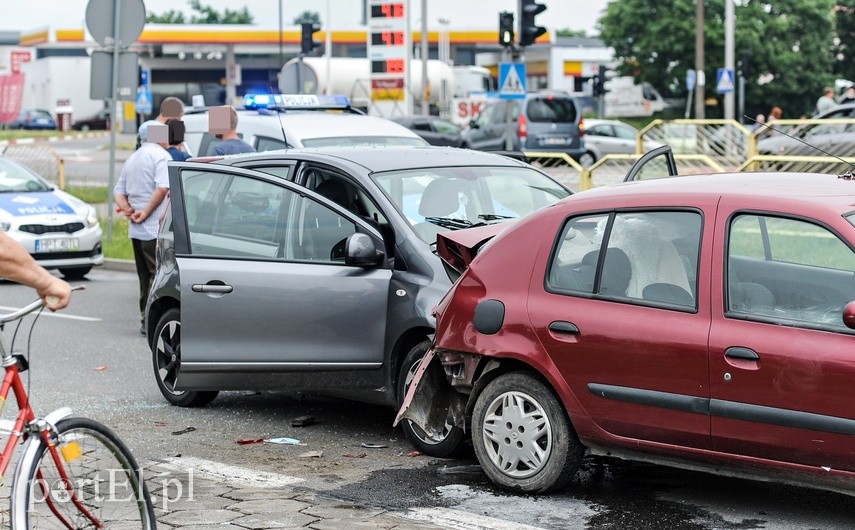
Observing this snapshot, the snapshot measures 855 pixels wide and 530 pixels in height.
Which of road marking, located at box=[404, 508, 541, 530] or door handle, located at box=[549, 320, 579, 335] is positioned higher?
door handle, located at box=[549, 320, 579, 335]

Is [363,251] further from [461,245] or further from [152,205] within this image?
[152,205]

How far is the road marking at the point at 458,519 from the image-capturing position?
573 cm

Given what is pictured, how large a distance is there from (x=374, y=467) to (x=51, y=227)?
971cm

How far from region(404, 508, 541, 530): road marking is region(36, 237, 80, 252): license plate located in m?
10.5

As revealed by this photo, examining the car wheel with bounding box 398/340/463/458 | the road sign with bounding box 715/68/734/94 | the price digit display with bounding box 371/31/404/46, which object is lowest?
the car wheel with bounding box 398/340/463/458

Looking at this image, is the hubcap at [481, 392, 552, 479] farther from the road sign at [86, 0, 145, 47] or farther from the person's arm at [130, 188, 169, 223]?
the road sign at [86, 0, 145, 47]

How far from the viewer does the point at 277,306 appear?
770 centimetres

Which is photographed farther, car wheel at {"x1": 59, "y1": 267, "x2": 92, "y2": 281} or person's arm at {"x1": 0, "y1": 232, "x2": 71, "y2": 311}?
car wheel at {"x1": 59, "y1": 267, "x2": 92, "y2": 281}

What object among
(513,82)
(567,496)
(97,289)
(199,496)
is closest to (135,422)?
(199,496)

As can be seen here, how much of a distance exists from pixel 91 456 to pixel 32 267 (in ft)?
2.27

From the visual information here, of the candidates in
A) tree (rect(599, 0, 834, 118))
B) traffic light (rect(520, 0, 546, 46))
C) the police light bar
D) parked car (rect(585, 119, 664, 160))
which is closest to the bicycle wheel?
the police light bar

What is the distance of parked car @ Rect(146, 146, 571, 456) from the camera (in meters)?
7.38

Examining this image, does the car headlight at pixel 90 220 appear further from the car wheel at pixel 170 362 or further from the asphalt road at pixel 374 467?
the car wheel at pixel 170 362

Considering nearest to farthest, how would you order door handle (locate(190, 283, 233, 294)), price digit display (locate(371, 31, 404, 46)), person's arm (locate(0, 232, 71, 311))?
1. person's arm (locate(0, 232, 71, 311))
2. door handle (locate(190, 283, 233, 294))
3. price digit display (locate(371, 31, 404, 46))
